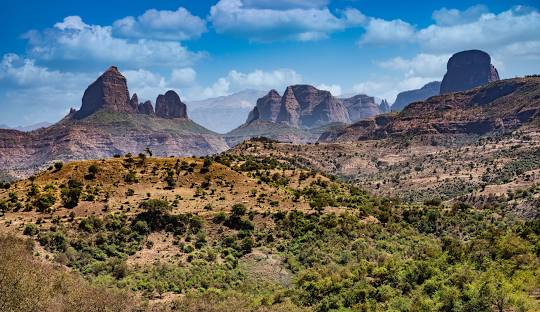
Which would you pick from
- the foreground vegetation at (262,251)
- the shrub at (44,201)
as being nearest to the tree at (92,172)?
the foreground vegetation at (262,251)

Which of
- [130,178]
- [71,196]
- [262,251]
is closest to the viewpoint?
[262,251]

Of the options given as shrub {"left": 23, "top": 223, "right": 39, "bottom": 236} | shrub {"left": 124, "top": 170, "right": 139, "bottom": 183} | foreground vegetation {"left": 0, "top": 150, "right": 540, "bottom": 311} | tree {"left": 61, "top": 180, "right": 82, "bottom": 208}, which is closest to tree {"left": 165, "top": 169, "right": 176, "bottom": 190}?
foreground vegetation {"left": 0, "top": 150, "right": 540, "bottom": 311}

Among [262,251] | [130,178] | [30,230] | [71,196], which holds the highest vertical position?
[130,178]

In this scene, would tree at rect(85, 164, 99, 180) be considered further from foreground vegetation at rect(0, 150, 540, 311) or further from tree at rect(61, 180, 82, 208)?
tree at rect(61, 180, 82, 208)

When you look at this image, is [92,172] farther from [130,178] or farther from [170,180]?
[170,180]

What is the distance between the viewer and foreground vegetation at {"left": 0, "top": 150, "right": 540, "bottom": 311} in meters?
45.1

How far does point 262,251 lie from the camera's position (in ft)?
223

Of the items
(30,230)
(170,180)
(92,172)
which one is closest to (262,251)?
(170,180)

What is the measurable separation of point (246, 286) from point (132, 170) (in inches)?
1603

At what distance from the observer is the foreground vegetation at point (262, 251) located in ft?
148

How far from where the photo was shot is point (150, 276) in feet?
Result: 192

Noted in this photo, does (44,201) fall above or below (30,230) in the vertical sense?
above

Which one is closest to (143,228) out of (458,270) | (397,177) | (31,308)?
(31,308)

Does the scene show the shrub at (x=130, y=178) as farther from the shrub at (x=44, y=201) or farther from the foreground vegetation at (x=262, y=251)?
the shrub at (x=44, y=201)
